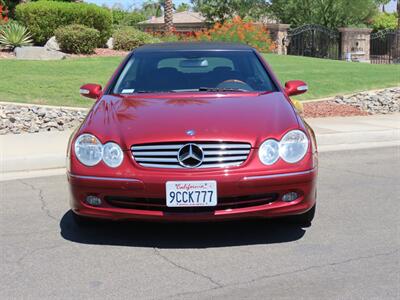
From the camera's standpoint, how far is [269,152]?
466cm

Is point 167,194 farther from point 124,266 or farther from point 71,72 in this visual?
point 71,72

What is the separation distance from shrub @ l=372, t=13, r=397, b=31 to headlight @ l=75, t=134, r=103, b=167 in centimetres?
4628

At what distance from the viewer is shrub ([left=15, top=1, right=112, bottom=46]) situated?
1941cm

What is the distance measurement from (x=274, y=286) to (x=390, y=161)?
5040mm

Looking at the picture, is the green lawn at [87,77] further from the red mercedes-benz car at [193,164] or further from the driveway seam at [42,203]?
the red mercedes-benz car at [193,164]

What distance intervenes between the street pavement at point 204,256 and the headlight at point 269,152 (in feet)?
2.36

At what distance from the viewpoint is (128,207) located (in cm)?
471

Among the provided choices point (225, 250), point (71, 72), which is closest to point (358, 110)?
point (71, 72)

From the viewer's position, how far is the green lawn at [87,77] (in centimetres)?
1239

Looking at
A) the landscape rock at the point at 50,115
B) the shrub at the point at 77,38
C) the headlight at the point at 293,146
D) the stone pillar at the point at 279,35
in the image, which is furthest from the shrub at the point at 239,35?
the headlight at the point at 293,146

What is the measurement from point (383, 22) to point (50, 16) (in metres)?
36.3

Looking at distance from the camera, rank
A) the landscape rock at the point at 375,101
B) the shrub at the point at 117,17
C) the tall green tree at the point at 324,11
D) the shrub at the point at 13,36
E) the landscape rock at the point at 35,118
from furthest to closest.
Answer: the tall green tree at the point at 324,11
the shrub at the point at 117,17
the shrub at the point at 13,36
the landscape rock at the point at 375,101
the landscape rock at the point at 35,118

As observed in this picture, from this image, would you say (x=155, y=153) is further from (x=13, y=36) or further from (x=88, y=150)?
(x=13, y=36)

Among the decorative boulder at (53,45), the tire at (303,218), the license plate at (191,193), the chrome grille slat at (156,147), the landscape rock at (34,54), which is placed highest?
the decorative boulder at (53,45)
